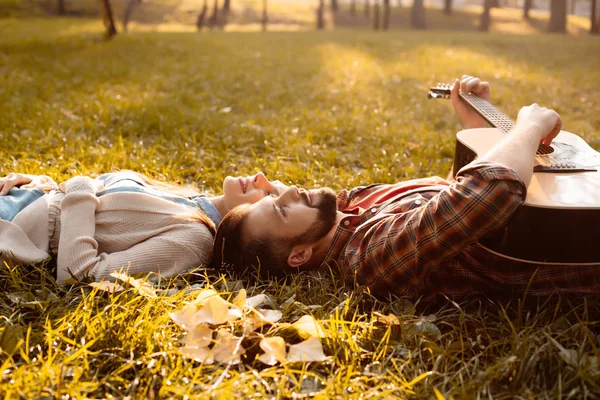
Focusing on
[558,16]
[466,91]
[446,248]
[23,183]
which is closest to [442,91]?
[466,91]

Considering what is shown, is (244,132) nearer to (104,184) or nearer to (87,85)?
(104,184)

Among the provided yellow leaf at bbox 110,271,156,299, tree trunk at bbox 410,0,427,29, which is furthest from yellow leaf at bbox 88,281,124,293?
tree trunk at bbox 410,0,427,29

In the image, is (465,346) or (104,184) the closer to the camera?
(465,346)

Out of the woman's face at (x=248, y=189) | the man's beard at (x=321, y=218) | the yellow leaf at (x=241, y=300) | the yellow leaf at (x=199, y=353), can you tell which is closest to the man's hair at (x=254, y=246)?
the man's beard at (x=321, y=218)

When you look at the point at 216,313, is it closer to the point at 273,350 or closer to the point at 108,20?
the point at 273,350

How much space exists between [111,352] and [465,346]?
4.11ft

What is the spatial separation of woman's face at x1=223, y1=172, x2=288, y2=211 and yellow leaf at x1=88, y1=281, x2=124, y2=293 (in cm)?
84

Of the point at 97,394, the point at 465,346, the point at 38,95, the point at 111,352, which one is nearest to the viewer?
the point at 97,394

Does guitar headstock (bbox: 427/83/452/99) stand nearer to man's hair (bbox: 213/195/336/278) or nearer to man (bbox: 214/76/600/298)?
man (bbox: 214/76/600/298)

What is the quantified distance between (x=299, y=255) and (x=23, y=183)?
5.06 feet

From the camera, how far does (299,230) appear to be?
257cm

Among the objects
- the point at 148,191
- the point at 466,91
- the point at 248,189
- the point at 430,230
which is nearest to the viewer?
the point at 430,230

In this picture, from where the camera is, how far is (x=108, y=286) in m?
2.26

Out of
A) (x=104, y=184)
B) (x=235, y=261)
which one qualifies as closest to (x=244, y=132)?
(x=104, y=184)
